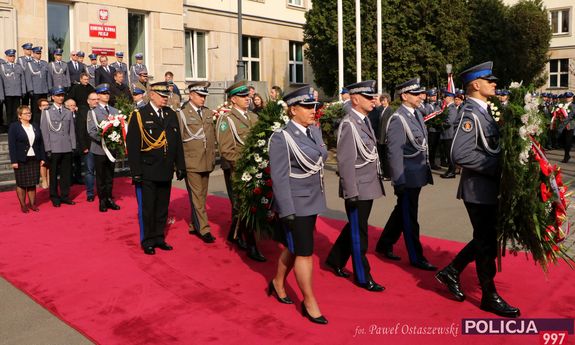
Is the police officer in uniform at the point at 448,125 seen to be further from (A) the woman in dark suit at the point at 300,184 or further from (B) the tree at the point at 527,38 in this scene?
(B) the tree at the point at 527,38

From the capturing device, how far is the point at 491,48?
3438cm

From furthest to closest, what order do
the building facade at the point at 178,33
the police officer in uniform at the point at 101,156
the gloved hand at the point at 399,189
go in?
the building facade at the point at 178,33 < the police officer in uniform at the point at 101,156 < the gloved hand at the point at 399,189

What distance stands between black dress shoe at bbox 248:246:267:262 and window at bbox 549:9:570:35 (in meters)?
38.4

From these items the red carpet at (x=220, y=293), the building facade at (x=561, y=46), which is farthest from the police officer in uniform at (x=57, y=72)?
the building facade at (x=561, y=46)

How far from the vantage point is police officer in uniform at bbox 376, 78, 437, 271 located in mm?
6367

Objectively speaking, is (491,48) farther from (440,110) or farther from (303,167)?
(303,167)

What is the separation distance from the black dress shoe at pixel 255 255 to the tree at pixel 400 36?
19.3 m

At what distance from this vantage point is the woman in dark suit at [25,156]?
948 centimetres

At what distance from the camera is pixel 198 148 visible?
7.64 metres

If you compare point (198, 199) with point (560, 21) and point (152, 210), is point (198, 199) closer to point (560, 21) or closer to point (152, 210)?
point (152, 210)

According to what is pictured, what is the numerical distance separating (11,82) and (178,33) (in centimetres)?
852

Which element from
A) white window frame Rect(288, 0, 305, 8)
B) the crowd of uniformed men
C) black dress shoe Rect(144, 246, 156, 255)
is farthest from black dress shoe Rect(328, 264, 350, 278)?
white window frame Rect(288, 0, 305, 8)

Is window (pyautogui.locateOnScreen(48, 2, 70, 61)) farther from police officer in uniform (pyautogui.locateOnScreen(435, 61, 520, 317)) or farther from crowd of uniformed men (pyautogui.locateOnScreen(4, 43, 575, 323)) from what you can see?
police officer in uniform (pyautogui.locateOnScreen(435, 61, 520, 317))

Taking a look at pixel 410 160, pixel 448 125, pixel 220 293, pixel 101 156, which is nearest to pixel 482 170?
pixel 410 160
